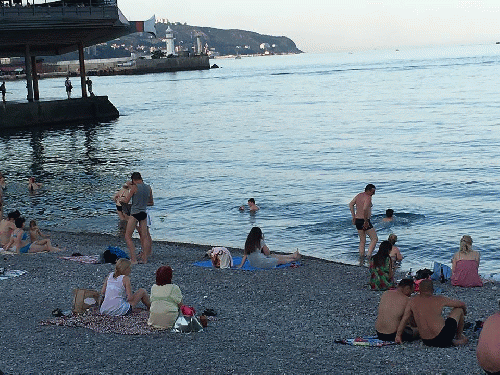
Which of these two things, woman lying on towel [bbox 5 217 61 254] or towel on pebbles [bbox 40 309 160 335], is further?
woman lying on towel [bbox 5 217 61 254]

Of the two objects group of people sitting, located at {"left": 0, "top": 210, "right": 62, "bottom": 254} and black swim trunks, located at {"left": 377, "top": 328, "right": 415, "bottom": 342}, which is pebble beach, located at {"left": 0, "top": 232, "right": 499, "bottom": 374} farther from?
group of people sitting, located at {"left": 0, "top": 210, "right": 62, "bottom": 254}

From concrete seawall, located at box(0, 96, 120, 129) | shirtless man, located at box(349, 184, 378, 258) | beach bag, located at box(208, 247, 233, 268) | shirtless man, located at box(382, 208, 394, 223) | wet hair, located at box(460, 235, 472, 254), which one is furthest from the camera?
concrete seawall, located at box(0, 96, 120, 129)

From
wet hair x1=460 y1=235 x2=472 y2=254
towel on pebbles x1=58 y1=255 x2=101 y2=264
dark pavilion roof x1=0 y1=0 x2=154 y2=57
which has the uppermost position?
dark pavilion roof x1=0 y1=0 x2=154 y2=57

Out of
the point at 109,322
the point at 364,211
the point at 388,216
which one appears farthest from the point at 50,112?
the point at 109,322

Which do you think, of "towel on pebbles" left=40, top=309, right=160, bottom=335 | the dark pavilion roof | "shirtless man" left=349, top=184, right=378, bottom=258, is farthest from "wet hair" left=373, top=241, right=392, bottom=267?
the dark pavilion roof

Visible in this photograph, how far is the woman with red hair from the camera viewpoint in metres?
10.3

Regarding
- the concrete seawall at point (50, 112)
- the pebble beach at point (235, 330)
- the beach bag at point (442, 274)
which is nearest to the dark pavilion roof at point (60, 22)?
the concrete seawall at point (50, 112)

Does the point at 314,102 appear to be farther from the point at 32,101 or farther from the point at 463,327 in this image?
the point at 463,327

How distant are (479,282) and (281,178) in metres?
19.1

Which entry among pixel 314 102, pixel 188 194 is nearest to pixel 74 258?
pixel 188 194

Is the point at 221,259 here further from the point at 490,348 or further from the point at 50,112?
the point at 50,112

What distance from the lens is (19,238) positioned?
1627cm

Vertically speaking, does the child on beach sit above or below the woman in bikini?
above

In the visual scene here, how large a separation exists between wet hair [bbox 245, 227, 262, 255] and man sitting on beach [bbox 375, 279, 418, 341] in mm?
4815
